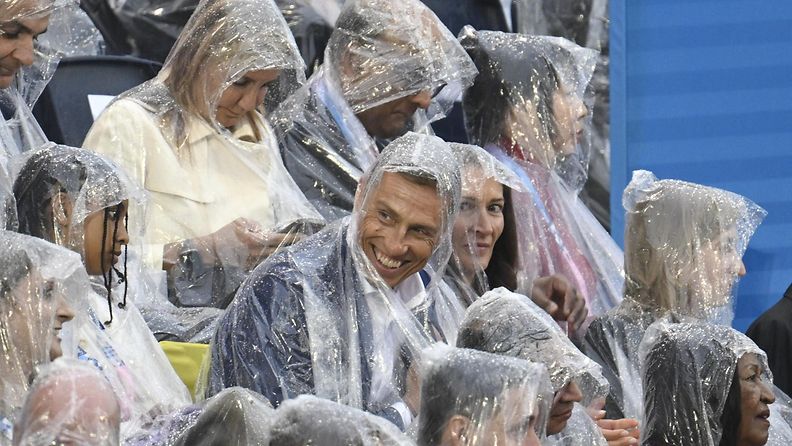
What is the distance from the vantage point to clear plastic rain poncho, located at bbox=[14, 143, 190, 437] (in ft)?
13.6

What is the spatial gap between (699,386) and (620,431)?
0.29 meters

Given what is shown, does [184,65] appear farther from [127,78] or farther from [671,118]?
[671,118]

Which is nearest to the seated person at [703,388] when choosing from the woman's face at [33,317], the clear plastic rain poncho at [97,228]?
the clear plastic rain poncho at [97,228]

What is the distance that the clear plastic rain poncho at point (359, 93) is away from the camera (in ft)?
17.0

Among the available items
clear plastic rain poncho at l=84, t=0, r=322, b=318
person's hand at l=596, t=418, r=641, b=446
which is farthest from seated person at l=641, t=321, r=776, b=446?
clear plastic rain poncho at l=84, t=0, r=322, b=318

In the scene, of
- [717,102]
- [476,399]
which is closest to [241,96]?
[476,399]

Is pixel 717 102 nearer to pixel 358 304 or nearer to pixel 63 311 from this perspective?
pixel 358 304

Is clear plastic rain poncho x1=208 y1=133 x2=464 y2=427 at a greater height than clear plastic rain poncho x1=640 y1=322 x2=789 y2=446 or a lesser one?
greater

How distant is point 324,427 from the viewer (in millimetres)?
2986

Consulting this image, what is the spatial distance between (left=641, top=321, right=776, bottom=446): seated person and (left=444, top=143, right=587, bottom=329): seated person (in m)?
0.40

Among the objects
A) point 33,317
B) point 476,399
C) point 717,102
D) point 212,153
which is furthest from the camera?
point 717,102

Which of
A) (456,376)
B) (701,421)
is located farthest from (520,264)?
(456,376)

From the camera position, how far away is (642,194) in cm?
541

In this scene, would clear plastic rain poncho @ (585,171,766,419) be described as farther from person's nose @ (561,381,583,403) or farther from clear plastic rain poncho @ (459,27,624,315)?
person's nose @ (561,381,583,403)
